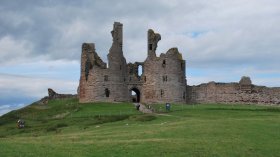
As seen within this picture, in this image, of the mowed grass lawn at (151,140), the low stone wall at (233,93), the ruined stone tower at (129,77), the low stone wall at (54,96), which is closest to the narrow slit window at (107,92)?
the ruined stone tower at (129,77)

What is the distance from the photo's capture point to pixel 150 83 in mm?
90250

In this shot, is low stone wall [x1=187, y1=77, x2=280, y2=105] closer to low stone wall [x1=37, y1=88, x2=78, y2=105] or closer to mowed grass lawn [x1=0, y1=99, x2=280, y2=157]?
mowed grass lawn [x1=0, y1=99, x2=280, y2=157]

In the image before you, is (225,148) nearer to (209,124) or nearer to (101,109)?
(209,124)

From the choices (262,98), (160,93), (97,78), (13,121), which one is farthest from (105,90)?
(262,98)

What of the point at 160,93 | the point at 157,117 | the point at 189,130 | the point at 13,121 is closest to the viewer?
the point at 189,130

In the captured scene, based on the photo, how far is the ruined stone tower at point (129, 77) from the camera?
89.5 m

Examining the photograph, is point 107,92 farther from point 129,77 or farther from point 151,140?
point 151,140

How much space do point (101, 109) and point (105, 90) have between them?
11667mm

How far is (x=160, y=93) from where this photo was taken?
8894cm

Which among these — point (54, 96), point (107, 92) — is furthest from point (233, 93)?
point (54, 96)

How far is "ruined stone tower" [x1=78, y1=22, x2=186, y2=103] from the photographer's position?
3524 inches

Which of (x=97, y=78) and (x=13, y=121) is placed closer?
(x=13, y=121)

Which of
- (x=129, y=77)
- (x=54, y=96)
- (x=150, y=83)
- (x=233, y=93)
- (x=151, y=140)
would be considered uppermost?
(x=129, y=77)

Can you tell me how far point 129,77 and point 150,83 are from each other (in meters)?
4.67
